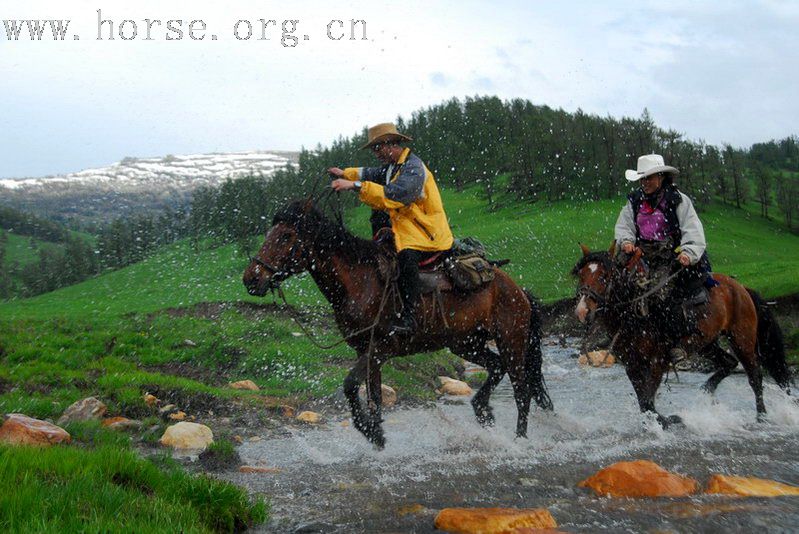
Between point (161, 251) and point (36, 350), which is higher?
point (36, 350)

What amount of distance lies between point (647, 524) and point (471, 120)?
130m

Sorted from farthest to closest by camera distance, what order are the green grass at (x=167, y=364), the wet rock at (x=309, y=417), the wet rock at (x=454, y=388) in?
the wet rock at (x=454, y=388), the wet rock at (x=309, y=417), the green grass at (x=167, y=364)

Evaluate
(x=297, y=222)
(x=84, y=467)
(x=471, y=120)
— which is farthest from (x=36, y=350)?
(x=471, y=120)

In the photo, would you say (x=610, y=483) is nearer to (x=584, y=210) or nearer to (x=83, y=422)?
(x=83, y=422)

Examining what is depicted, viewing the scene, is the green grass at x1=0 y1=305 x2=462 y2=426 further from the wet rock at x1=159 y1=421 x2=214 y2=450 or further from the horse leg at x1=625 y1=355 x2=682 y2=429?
the horse leg at x1=625 y1=355 x2=682 y2=429

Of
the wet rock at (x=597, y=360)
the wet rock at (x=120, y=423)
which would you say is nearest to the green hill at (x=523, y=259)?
the wet rock at (x=597, y=360)

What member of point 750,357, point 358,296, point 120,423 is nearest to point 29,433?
point 120,423

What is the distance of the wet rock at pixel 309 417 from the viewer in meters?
10.7

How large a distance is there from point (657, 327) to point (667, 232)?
1319mm

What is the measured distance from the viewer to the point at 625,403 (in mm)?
12516

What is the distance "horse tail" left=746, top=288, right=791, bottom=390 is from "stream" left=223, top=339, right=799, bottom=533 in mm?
328

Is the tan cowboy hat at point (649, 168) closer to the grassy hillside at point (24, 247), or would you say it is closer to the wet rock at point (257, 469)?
the wet rock at point (257, 469)

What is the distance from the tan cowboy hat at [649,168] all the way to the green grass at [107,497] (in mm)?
6529

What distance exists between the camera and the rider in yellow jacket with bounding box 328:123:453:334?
7.95 meters
